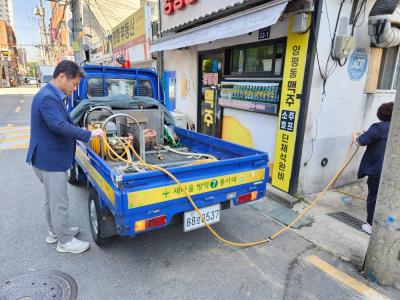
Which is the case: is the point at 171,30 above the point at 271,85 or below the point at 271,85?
above

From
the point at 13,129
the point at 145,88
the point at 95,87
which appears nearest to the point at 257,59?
the point at 145,88

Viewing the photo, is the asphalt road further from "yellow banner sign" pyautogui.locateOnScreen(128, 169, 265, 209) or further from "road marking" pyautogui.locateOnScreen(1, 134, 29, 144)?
"road marking" pyautogui.locateOnScreen(1, 134, 29, 144)

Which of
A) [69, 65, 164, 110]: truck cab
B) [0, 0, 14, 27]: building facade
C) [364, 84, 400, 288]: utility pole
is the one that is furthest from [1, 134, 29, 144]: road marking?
[0, 0, 14, 27]: building facade

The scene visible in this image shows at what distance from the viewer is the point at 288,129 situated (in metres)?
4.42

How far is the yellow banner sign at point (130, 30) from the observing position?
1010cm

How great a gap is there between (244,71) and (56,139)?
155 inches

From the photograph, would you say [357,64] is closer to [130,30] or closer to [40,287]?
[40,287]

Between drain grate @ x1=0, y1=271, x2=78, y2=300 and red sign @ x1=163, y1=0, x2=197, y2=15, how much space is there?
610 centimetres

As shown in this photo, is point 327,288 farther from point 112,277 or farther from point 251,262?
point 112,277

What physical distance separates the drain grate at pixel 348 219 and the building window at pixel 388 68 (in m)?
2.73

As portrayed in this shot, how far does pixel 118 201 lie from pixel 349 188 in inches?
177

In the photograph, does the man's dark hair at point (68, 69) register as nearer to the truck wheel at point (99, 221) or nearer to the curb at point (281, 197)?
the truck wheel at point (99, 221)

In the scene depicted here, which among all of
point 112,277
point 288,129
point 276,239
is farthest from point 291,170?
point 112,277

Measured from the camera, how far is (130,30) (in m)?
11.6
